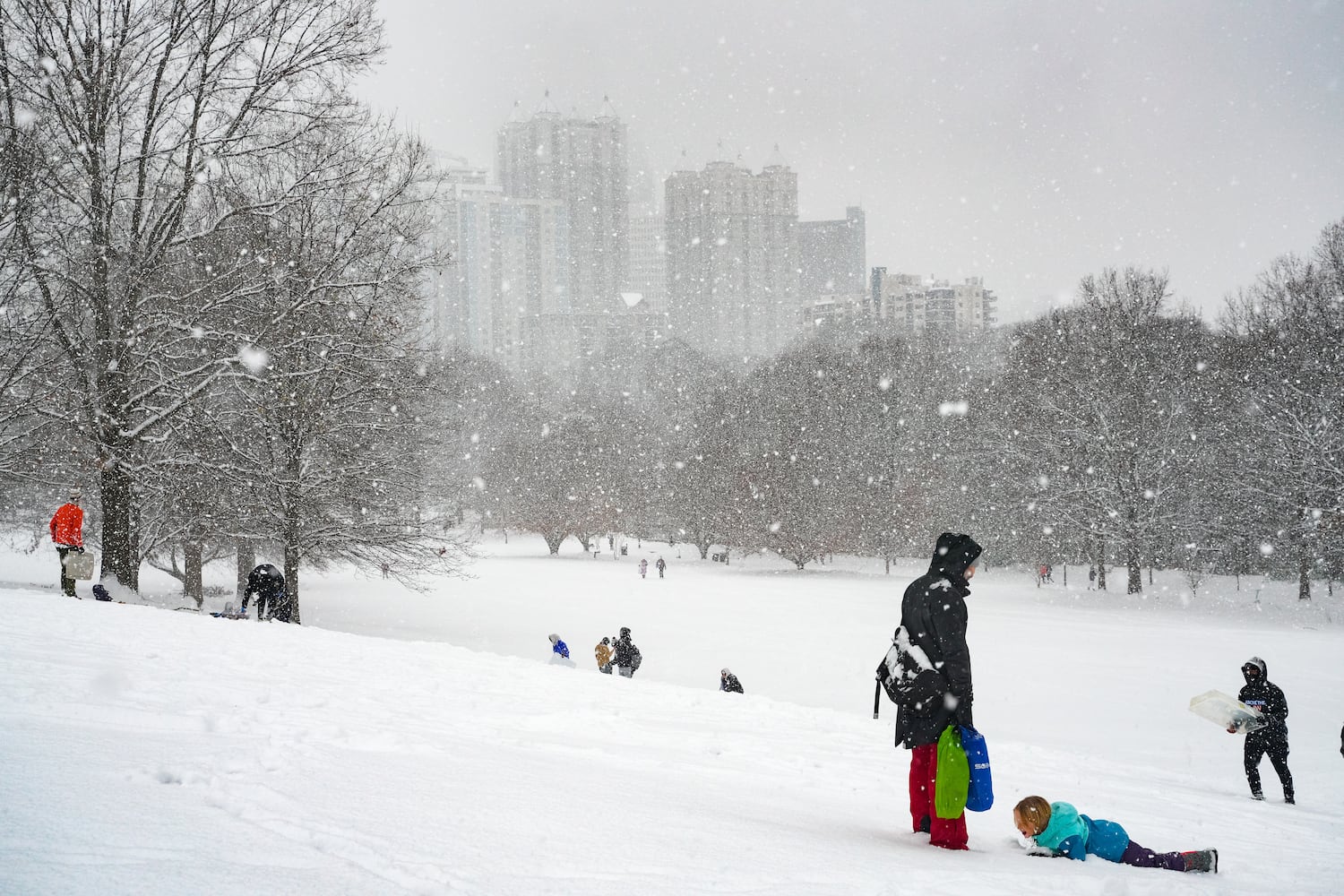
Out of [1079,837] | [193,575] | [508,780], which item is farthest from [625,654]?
[193,575]

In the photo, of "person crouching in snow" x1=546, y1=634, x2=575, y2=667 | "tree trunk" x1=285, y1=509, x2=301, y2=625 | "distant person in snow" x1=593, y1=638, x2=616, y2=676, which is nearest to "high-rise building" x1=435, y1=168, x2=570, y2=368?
"tree trunk" x1=285, y1=509, x2=301, y2=625

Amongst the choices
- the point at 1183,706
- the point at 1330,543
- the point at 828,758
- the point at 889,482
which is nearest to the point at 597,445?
the point at 889,482

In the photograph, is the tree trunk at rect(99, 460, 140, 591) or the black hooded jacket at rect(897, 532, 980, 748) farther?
the tree trunk at rect(99, 460, 140, 591)

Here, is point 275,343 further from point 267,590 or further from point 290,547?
point 290,547

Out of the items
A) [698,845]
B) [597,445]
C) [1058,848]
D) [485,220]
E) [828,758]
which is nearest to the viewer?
[698,845]

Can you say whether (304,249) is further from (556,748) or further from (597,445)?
(597,445)

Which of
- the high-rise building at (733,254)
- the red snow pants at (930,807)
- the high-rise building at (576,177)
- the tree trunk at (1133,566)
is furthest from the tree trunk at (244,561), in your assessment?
the high-rise building at (576,177)

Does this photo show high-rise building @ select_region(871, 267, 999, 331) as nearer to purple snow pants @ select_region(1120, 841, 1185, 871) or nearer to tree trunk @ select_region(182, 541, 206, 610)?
tree trunk @ select_region(182, 541, 206, 610)

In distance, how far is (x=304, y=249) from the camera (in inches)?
681

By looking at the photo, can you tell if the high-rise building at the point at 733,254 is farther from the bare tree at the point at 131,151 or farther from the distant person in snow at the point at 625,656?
the bare tree at the point at 131,151

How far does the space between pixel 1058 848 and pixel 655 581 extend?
36066mm

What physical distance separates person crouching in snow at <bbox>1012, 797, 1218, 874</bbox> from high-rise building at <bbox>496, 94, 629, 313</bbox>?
180613 millimetres

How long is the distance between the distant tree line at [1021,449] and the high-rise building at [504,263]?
8490 cm

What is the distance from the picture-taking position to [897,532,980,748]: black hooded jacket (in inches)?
185
